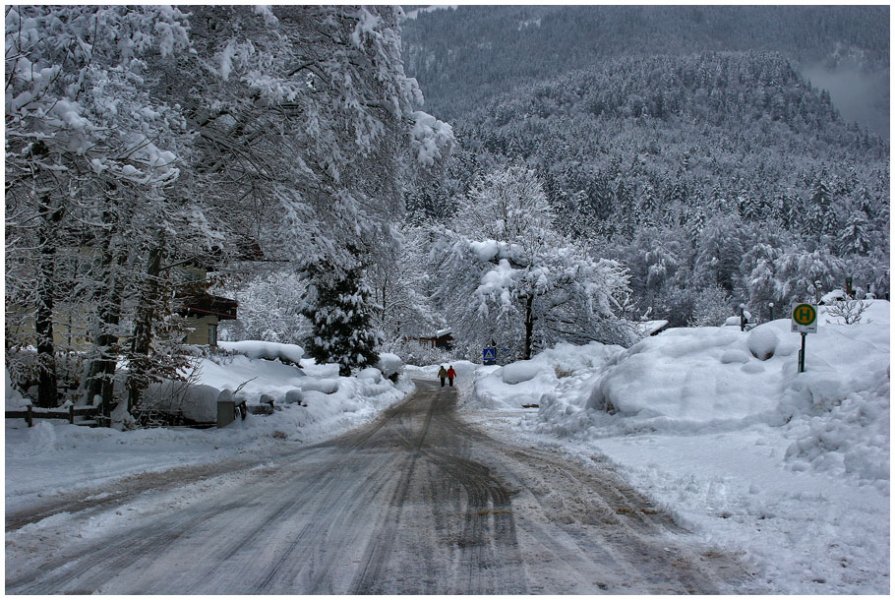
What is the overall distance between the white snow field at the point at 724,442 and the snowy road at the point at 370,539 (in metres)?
0.41

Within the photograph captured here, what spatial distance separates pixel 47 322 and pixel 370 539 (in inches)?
356

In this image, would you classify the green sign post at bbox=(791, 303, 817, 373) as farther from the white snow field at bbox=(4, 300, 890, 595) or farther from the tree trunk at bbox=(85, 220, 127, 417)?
the tree trunk at bbox=(85, 220, 127, 417)

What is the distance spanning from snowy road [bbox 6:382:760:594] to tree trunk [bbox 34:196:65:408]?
14.4ft

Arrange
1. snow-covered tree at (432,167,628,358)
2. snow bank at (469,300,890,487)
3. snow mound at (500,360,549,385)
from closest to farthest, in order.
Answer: snow bank at (469,300,890,487)
snow mound at (500,360,549,385)
snow-covered tree at (432,167,628,358)

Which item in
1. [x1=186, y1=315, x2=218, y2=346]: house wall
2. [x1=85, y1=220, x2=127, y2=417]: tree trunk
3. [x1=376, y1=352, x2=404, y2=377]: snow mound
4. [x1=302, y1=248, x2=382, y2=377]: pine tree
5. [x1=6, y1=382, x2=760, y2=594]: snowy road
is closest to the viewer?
[x1=6, y1=382, x2=760, y2=594]: snowy road

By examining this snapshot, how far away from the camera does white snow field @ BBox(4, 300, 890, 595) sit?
543 cm

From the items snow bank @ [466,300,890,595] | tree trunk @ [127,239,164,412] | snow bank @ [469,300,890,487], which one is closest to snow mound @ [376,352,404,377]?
snow bank @ [466,300,890,595]

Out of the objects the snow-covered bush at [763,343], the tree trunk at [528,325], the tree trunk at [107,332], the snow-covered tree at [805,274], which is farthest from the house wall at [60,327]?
the snow-covered tree at [805,274]

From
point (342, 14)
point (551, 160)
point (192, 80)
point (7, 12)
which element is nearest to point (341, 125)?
point (342, 14)

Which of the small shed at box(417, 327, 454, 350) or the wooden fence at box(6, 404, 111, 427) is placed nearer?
the wooden fence at box(6, 404, 111, 427)

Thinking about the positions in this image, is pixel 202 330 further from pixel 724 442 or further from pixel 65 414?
pixel 724 442

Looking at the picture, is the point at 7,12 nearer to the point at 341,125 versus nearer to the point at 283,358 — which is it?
the point at 341,125

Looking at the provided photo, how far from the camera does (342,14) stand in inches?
473

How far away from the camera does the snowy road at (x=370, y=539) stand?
454 cm
